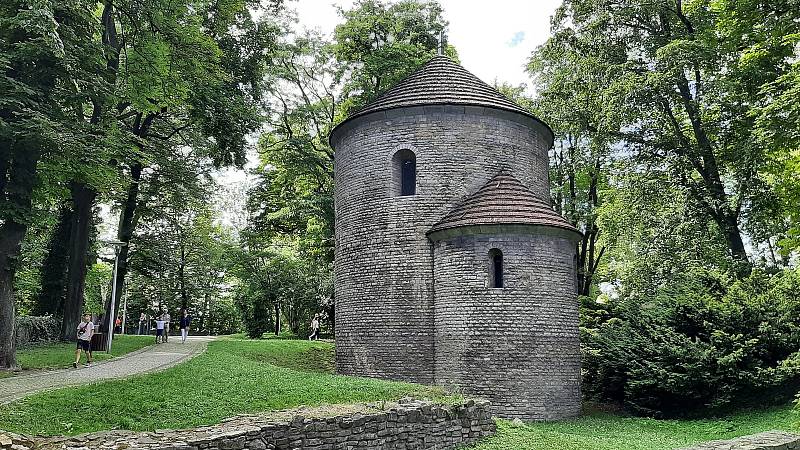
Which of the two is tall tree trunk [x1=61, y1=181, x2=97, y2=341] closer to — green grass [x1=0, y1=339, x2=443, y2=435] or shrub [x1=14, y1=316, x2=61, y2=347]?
shrub [x1=14, y1=316, x2=61, y2=347]

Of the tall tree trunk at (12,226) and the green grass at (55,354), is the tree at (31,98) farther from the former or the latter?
the green grass at (55,354)

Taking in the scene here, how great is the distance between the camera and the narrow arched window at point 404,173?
63.0 ft

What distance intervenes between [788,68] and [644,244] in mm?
7706

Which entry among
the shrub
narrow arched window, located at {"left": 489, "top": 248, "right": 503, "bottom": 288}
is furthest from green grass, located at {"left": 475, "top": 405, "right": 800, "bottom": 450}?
the shrub

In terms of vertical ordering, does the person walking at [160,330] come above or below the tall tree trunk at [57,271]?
below

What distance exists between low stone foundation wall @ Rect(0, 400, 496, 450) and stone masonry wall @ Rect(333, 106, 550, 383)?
537 centimetres

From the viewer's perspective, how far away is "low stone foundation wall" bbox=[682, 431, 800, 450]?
10445 mm

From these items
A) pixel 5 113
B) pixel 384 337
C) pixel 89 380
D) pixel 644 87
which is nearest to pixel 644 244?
pixel 644 87

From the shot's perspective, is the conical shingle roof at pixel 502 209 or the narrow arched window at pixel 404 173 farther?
the narrow arched window at pixel 404 173

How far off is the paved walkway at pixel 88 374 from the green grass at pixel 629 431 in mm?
8604

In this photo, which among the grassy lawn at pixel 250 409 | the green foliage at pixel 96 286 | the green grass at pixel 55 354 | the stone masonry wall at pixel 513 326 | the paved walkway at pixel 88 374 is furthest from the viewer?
the green foliage at pixel 96 286

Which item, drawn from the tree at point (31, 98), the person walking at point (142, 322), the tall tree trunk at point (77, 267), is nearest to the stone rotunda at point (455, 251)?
the tree at point (31, 98)

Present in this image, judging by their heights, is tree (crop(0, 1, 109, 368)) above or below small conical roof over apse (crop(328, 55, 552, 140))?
below

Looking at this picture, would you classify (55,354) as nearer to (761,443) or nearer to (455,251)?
(455,251)
